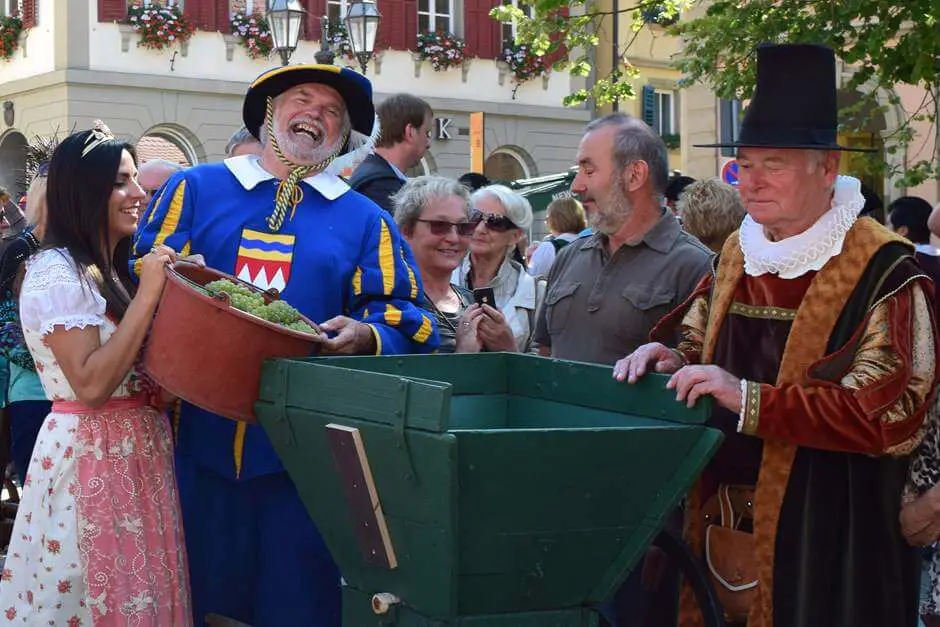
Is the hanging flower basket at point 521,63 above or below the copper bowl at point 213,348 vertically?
above

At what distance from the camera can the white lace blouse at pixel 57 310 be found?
378 cm

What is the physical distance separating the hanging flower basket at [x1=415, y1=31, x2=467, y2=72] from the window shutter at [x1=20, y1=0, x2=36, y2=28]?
6.44m

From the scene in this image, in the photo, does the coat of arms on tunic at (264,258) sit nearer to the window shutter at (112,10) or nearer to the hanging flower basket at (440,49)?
the window shutter at (112,10)

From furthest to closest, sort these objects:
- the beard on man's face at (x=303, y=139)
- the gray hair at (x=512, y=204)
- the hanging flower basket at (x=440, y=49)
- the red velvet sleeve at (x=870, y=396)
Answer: the hanging flower basket at (x=440, y=49), the gray hair at (x=512, y=204), the beard on man's face at (x=303, y=139), the red velvet sleeve at (x=870, y=396)

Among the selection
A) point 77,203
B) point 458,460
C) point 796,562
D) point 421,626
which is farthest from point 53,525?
point 796,562

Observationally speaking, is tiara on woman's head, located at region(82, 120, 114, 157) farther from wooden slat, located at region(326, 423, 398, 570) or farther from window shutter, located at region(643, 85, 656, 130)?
window shutter, located at region(643, 85, 656, 130)

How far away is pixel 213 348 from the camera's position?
134 inches

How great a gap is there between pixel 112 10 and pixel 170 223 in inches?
756

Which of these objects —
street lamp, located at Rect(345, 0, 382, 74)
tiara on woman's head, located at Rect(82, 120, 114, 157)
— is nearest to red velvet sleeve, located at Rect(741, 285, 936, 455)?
tiara on woman's head, located at Rect(82, 120, 114, 157)

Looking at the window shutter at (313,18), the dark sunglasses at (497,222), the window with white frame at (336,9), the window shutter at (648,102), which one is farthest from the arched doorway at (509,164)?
the dark sunglasses at (497,222)

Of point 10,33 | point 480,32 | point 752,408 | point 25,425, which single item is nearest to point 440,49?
point 480,32

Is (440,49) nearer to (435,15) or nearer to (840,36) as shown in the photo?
(435,15)

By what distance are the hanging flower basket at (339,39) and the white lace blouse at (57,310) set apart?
19.6m

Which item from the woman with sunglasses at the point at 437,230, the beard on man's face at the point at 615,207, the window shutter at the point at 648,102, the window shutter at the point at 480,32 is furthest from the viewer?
the window shutter at the point at 648,102
